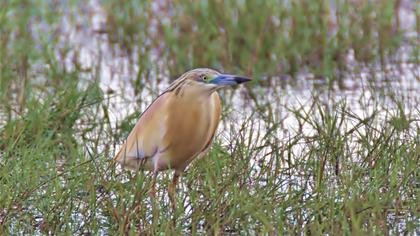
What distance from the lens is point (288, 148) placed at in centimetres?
551

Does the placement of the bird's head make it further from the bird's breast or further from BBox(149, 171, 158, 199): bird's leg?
BBox(149, 171, 158, 199): bird's leg

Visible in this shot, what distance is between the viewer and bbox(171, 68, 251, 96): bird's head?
4.47 metres

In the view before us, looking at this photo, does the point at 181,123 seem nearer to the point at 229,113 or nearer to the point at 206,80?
the point at 206,80

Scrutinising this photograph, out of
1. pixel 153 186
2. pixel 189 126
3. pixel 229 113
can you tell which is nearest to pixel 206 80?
pixel 189 126

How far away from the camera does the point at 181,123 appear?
15.1ft

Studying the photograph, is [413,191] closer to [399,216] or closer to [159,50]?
[399,216]

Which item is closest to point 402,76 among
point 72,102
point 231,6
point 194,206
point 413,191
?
point 231,6

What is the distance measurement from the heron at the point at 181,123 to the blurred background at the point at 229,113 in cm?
14

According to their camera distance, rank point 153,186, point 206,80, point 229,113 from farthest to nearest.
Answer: point 229,113 < point 153,186 < point 206,80

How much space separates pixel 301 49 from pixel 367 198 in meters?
3.80

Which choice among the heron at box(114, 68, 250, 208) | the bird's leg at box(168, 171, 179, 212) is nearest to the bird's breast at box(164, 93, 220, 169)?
the heron at box(114, 68, 250, 208)

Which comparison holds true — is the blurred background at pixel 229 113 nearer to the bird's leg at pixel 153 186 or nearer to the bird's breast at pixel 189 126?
the bird's leg at pixel 153 186

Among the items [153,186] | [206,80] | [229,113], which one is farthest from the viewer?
[229,113]

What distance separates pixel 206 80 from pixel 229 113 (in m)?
2.16
